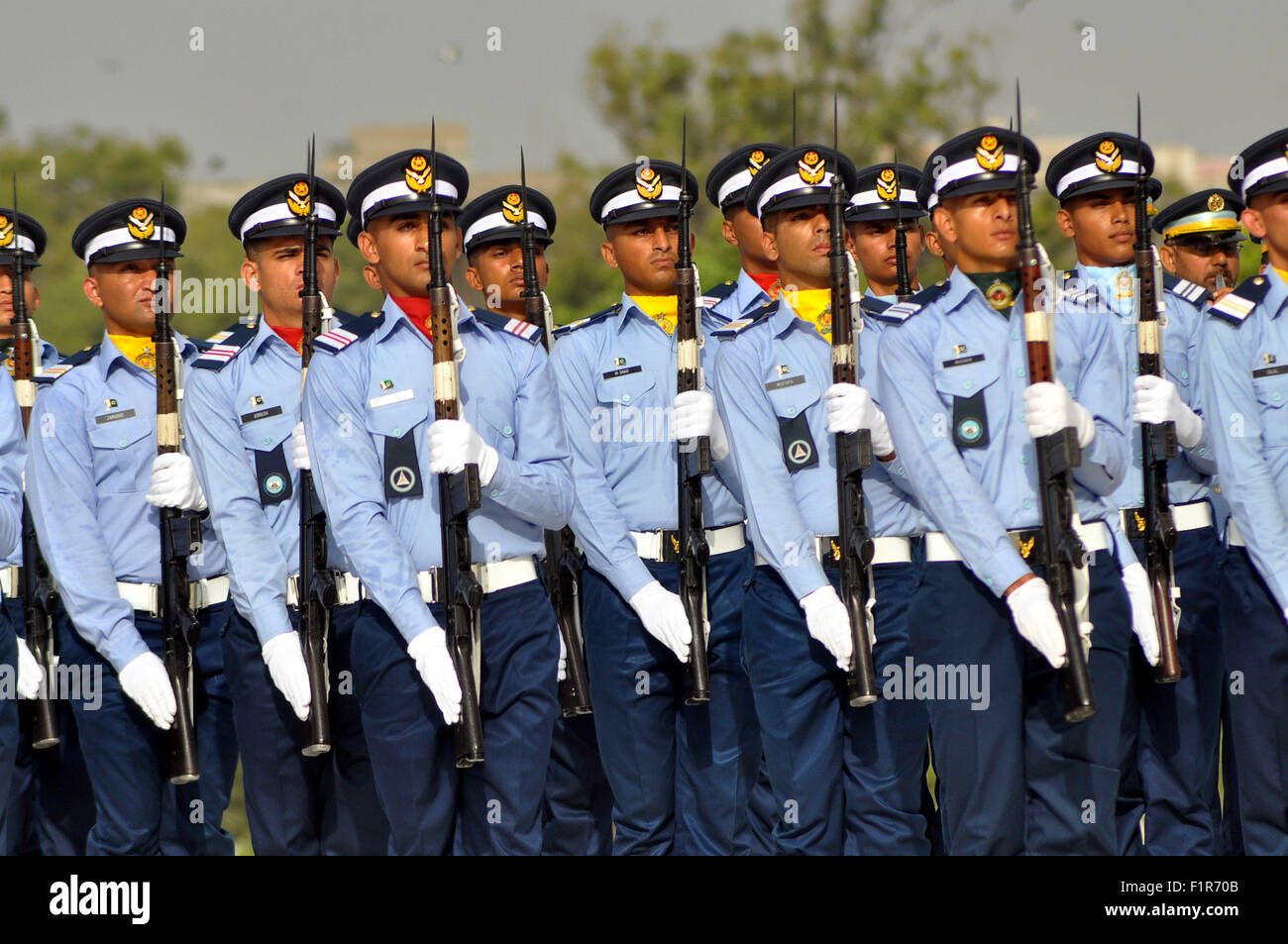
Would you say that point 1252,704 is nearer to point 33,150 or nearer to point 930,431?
point 930,431

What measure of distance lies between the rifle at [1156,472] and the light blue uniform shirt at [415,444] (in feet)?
7.51

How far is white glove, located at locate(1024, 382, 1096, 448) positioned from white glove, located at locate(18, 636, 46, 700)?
413cm

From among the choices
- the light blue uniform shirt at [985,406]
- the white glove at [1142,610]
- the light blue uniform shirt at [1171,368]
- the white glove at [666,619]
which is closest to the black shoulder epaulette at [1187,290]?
the light blue uniform shirt at [1171,368]

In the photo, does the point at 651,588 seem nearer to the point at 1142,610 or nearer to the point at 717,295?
the point at 717,295

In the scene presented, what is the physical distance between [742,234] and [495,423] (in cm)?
211

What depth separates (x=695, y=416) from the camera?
7.93 m

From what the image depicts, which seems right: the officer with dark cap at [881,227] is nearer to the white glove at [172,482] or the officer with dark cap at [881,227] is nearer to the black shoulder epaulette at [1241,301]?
the black shoulder epaulette at [1241,301]

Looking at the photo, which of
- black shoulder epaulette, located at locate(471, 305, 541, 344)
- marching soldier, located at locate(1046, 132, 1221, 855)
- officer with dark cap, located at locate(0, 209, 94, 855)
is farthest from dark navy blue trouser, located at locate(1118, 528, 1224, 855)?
officer with dark cap, located at locate(0, 209, 94, 855)

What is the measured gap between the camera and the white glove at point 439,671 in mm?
7027

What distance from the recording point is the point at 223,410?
7.98 m

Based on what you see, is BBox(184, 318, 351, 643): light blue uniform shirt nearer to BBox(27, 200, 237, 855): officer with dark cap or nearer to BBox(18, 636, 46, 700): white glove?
BBox(27, 200, 237, 855): officer with dark cap

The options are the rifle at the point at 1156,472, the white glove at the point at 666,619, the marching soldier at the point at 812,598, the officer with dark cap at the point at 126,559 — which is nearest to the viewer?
the marching soldier at the point at 812,598

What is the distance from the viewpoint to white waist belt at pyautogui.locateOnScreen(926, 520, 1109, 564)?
7094 mm
